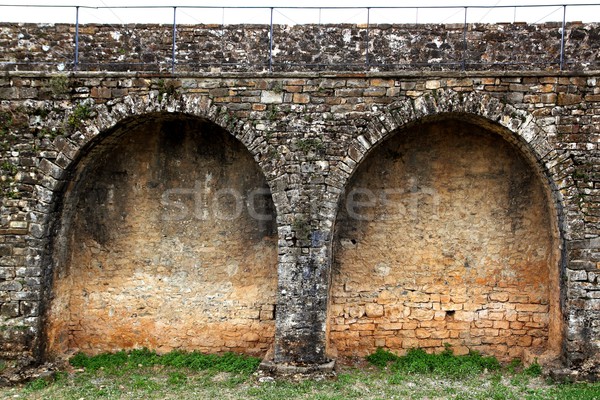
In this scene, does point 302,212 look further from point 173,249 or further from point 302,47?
point 302,47

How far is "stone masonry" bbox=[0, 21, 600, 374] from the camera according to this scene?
721 centimetres

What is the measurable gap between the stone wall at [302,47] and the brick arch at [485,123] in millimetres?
1257

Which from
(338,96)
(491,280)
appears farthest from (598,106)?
(338,96)

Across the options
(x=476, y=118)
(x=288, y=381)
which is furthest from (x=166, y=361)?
(x=476, y=118)

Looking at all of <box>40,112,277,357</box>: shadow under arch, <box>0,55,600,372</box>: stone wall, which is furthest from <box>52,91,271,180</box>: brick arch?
<box>40,112,277,357</box>: shadow under arch

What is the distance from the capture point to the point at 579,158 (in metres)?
7.10

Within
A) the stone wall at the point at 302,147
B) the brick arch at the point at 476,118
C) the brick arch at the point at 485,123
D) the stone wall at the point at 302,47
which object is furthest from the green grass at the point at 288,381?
the stone wall at the point at 302,47

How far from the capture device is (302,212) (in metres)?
7.31

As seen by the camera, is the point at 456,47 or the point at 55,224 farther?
the point at 456,47

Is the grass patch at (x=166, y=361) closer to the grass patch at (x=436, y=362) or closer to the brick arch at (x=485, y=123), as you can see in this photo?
the grass patch at (x=436, y=362)

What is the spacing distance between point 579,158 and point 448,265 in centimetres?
248

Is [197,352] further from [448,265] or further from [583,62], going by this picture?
[583,62]

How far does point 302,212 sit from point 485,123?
2.95 metres

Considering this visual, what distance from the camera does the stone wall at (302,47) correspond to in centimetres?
836
